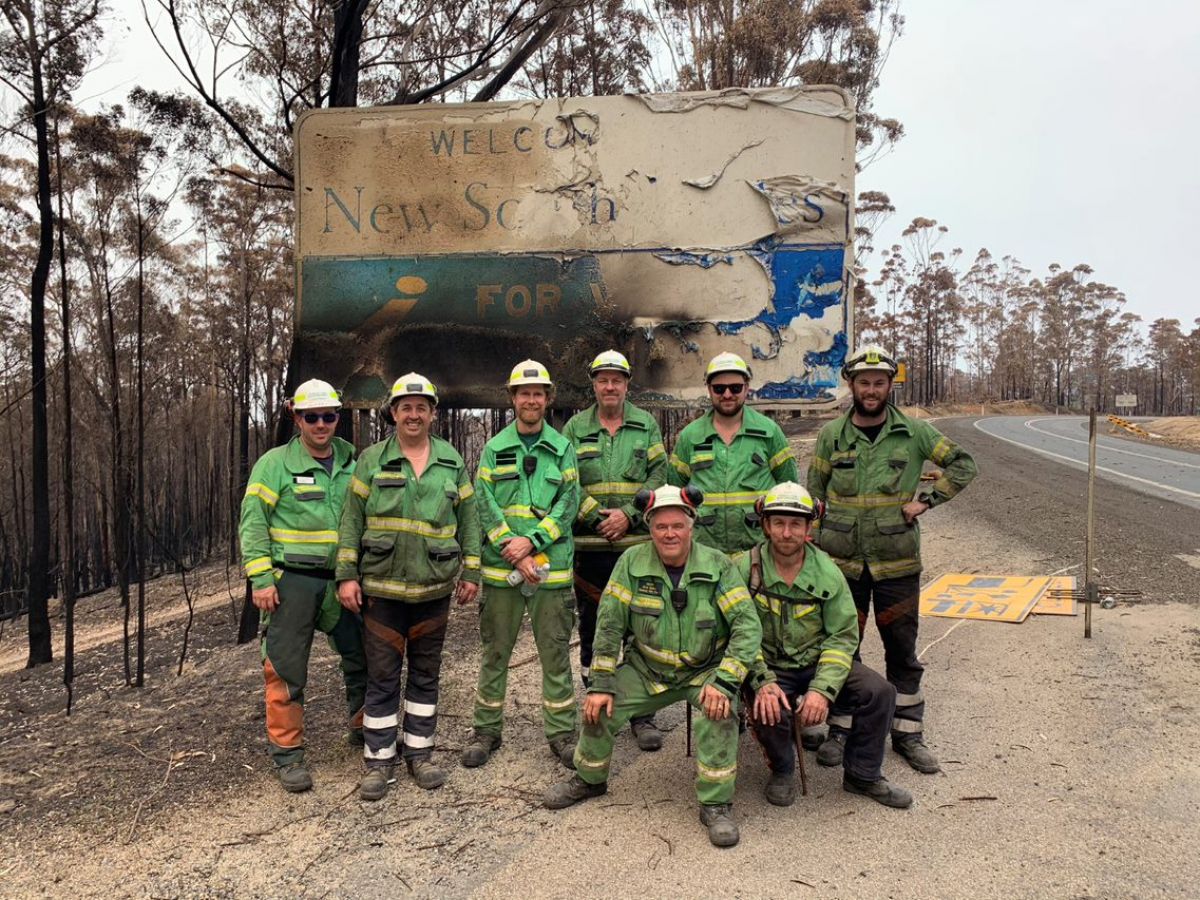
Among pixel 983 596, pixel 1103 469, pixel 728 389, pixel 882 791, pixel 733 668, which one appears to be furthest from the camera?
pixel 1103 469

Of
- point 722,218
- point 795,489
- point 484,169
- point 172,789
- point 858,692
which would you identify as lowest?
point 172,789

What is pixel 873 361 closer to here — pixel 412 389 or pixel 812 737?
pixel 812 737

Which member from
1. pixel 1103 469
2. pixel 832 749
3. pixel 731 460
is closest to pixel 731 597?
pixel 731 460

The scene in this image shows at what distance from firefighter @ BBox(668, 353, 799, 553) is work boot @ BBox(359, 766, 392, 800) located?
1965mm

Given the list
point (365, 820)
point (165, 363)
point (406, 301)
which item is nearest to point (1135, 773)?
point (365, 820)

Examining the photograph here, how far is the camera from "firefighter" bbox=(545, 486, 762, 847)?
142 inches

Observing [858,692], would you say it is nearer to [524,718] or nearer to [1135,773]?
[1135,773]

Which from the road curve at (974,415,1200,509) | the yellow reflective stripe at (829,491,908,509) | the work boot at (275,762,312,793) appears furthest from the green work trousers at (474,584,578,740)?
the road curve at (974,415,1200,509)

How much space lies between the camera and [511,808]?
3.69m

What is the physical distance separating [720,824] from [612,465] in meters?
1.90

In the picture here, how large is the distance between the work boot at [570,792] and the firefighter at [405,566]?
611mm

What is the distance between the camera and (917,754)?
12.9 ft

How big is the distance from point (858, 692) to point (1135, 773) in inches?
57.4

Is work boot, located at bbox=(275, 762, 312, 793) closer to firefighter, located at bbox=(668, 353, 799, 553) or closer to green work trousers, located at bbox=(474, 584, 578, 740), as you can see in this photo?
green work trousers, located at bbox=(474, 584, 578, 740)
